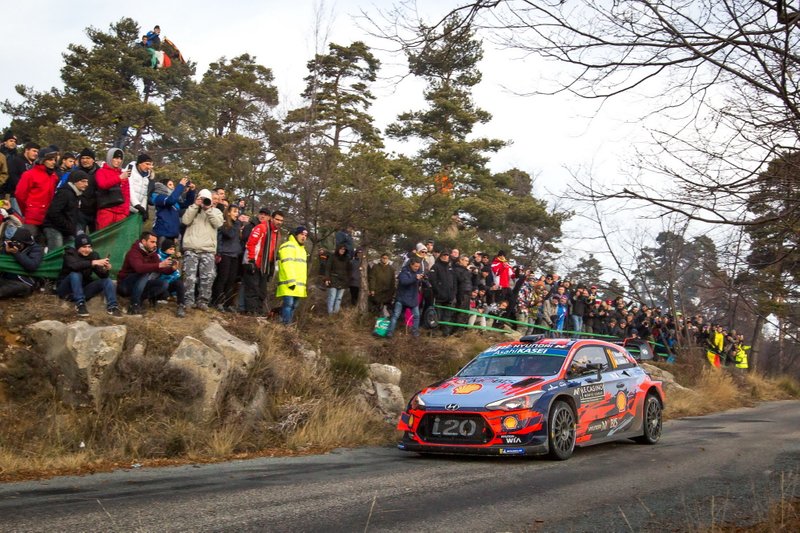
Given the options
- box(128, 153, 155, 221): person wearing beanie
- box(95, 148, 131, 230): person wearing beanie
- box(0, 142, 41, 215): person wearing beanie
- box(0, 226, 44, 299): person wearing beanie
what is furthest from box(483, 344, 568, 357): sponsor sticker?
box(0, 142, 41, 215): person wearing beanie

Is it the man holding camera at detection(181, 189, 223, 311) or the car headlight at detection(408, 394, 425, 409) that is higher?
the man holding camera at detection(181, 189, 223, 311)

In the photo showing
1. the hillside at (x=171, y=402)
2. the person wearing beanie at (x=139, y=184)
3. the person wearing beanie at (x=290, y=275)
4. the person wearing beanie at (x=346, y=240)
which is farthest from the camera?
the person wearing beanie at (x=346, y=240)

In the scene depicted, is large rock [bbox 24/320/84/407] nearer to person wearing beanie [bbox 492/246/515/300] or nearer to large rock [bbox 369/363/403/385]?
large rock [bbox 369/363/403/385]

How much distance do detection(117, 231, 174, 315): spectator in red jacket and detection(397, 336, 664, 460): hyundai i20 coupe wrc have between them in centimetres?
496

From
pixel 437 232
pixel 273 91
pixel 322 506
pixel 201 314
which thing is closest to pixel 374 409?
pixel 201 314

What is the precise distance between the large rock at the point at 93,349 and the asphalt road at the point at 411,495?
219 cm

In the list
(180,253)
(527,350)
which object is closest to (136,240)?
(180,253)

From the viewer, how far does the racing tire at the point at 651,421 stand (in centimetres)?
1277

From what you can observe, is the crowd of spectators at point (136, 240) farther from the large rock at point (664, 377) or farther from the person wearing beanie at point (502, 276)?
the large rock at point (664, 377)

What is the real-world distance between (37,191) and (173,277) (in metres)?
2.66

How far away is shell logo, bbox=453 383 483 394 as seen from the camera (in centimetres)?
1078

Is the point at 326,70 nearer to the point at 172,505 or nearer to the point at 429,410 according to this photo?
the point at 429,410

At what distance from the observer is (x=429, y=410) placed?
1048cm

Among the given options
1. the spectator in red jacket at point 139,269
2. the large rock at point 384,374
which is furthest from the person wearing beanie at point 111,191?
the large rock at point 384,374
